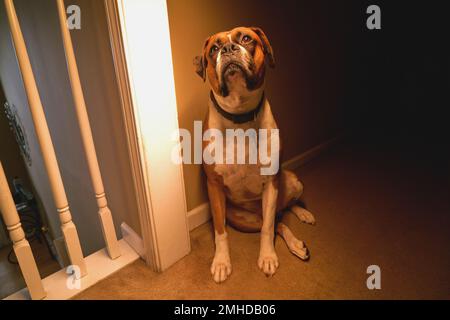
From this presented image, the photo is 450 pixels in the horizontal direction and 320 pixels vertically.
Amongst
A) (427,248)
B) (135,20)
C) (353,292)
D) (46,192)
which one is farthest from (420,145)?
(46,192)

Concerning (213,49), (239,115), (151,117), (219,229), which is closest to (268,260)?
(219,229)

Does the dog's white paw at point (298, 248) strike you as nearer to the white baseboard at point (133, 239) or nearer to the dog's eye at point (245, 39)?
the white baseboard at point (133, 239)

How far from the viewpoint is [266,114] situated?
1094mm

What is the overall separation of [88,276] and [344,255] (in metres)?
1.05

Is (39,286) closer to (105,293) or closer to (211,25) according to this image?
(105,293)

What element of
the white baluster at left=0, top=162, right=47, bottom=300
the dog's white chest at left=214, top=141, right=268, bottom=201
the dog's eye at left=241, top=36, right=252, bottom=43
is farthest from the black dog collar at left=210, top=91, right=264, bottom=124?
the white baluster at left=0, top=162, right=47, bottom=300

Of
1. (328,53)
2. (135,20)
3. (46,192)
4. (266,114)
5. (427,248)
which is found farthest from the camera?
(46,192)

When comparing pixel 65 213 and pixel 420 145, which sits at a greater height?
pixel 65 213

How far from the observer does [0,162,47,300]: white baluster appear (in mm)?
876

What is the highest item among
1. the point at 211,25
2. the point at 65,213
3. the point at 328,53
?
the point at 211,25

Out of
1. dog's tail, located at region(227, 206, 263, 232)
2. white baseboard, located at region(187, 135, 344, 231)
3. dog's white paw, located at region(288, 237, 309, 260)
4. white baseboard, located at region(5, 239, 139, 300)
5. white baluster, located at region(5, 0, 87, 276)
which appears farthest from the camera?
white baseboard, located at region(187, 135, 344, 231)

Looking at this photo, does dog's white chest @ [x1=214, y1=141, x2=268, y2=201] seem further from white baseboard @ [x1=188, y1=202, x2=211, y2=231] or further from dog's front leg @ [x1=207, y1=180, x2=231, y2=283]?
white baseboard @ [x1=188, y1=202, x2=211, y2=231]

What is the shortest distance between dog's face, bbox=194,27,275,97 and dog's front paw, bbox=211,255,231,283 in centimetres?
65
